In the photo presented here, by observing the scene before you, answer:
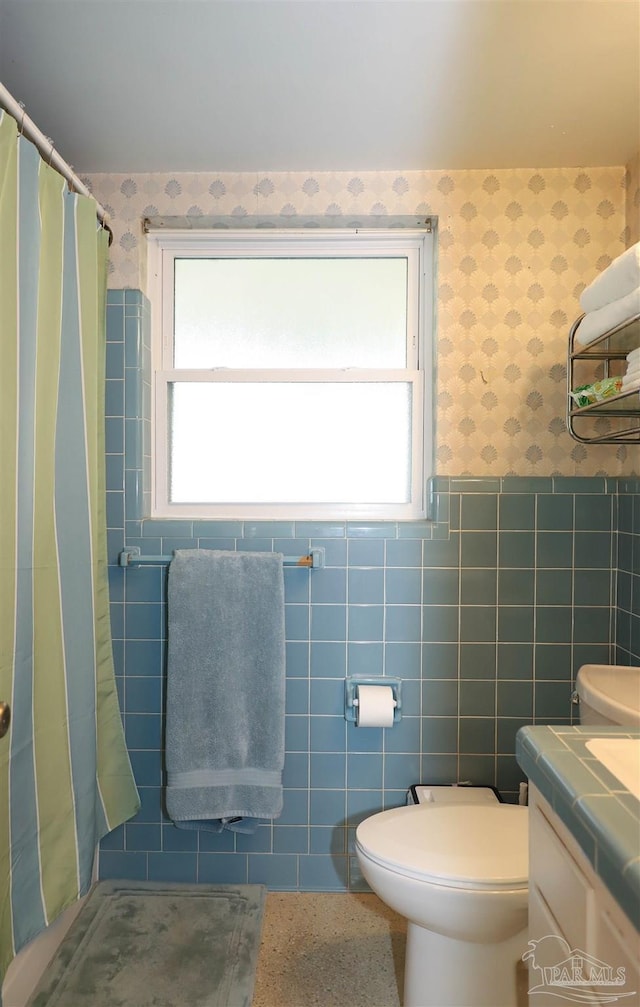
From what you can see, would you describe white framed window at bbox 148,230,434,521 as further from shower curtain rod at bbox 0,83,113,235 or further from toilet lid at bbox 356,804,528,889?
toilet lid at bbox 356,804,528,889

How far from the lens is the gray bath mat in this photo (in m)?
1.57

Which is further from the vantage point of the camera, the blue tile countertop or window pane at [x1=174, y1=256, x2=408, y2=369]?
window pane at [x1=174, y1=256, x2=408, y2=369]

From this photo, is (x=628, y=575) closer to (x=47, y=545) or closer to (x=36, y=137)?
(x=47, y=545)

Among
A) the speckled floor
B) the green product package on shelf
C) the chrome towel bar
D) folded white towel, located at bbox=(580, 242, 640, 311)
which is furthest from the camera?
the chrome towel bar

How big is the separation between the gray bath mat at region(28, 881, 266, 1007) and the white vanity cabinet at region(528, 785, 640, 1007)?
984mm

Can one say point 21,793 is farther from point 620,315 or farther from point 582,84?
point 582,84

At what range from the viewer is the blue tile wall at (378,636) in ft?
6.52

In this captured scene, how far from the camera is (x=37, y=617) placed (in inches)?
56.2

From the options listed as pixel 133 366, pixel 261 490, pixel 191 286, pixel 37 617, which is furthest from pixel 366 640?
pixel 191 286

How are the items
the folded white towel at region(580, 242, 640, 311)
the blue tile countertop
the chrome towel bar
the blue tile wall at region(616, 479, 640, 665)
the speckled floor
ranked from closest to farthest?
the blue tile countertop
the folded white towel at region(580, 242, 640, 311)
the speckled floor
the blue tile wall at region(616, 479, 640, 665)
the chrome towel bar

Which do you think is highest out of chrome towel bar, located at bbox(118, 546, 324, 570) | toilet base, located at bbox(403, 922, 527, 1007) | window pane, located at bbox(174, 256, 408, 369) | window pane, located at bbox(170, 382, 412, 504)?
window pane, located at bbox(174, 256, 408, 369)

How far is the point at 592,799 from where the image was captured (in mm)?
778

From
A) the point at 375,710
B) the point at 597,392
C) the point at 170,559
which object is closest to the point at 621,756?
the point at 597,392

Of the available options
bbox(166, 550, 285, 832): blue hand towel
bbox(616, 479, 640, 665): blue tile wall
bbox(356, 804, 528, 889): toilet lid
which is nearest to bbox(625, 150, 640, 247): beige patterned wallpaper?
bbox(616, 479, 640, 665): blue tile wall
